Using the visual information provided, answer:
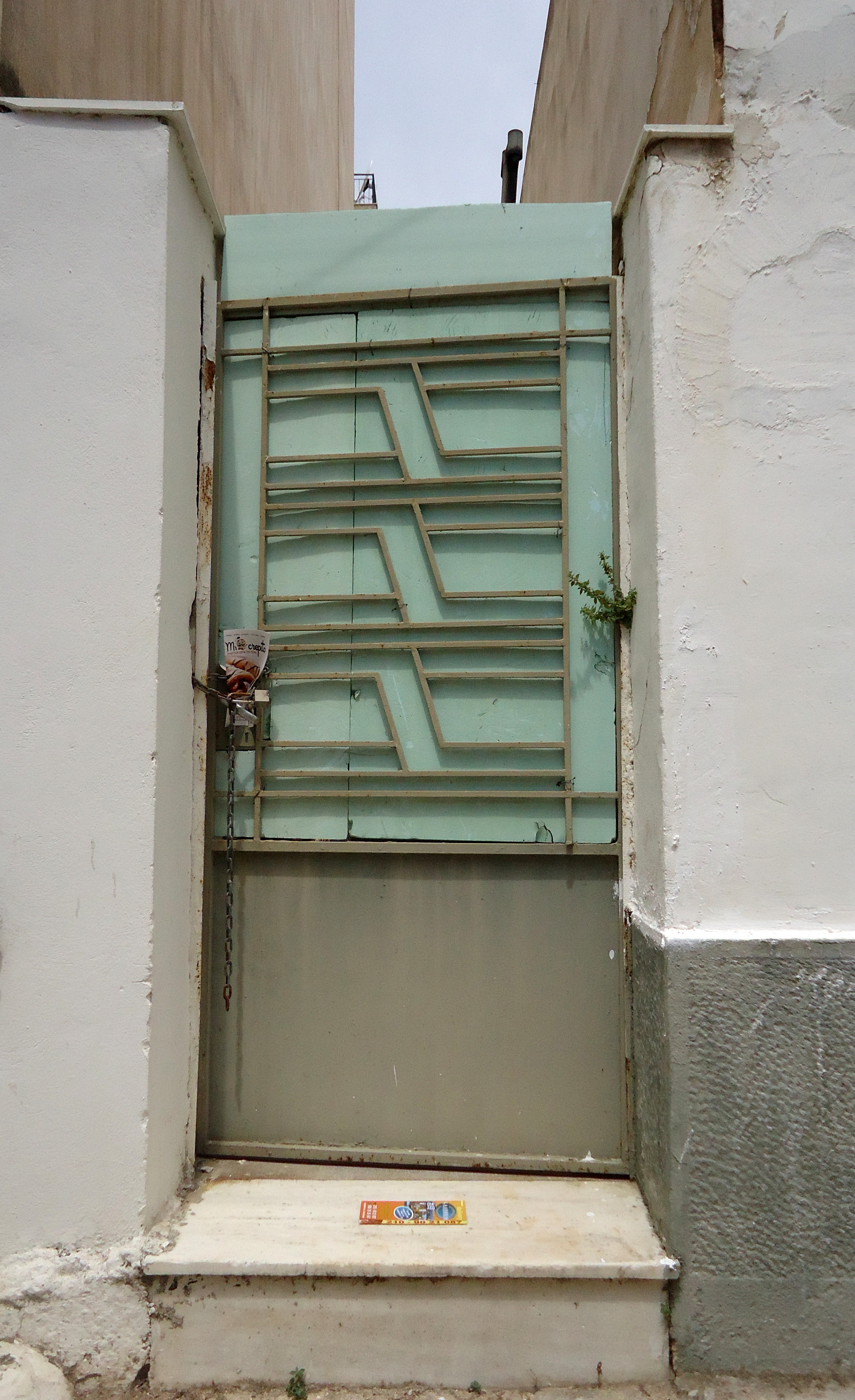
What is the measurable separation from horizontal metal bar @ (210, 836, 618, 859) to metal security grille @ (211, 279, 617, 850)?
2cm

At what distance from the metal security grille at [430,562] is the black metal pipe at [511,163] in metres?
7.26

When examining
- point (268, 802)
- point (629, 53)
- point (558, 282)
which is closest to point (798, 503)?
point (558, 282)

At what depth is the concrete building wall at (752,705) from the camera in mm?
2445

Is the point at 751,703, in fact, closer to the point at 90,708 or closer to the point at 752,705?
the point at 752,705

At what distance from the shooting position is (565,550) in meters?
2.98

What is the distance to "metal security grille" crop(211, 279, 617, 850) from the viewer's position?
298 cm

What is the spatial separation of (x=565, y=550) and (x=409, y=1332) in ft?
8.08

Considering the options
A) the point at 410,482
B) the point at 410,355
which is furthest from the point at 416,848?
the point at 410,355

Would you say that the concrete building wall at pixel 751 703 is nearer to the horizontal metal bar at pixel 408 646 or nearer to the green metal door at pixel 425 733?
the green metal door at pixel 425 733

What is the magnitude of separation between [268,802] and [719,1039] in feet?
5.40

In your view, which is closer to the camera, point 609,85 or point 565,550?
point 565,550

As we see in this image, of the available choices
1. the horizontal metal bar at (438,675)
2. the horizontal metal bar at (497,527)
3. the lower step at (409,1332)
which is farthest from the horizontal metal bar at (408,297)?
the lower step at (409,1332)

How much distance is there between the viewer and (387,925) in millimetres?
2988

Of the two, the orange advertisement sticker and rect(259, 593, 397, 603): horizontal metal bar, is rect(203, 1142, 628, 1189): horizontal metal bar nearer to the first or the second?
the orange advertisement sticker
